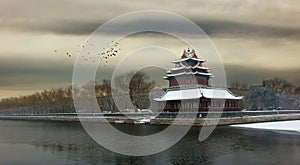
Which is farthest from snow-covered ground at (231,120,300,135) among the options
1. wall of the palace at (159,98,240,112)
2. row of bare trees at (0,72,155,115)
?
row of bare trees at (0,72,155,115)

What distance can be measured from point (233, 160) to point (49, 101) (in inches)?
3680

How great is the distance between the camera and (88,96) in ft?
298

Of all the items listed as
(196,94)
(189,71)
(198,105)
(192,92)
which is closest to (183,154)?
(198,105)

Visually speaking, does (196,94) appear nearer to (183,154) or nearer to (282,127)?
(282,127)

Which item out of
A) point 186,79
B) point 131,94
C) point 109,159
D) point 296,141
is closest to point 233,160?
point 109,159

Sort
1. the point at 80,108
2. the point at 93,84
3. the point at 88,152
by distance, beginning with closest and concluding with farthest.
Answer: the point at 88,152, the point at 80,108, the point at 93,84

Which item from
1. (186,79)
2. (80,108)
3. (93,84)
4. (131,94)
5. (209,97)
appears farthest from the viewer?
(93,84)

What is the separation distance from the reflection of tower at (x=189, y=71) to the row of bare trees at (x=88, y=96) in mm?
11614

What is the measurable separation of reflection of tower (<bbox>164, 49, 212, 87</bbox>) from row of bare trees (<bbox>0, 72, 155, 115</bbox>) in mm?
11614

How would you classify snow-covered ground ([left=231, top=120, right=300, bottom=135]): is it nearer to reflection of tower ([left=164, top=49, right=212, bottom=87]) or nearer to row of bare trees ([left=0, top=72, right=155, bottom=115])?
reflection of tower ([left=164, top=49, right=212, bottom=87])

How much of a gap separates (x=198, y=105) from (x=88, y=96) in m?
42.1

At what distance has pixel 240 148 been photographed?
25281 millimetres

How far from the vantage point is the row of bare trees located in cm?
7625

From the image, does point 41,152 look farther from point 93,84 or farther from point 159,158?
point 93,84
